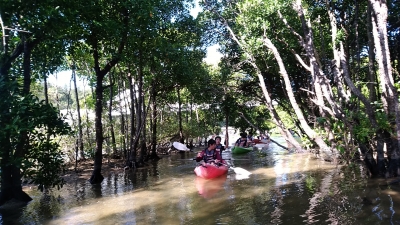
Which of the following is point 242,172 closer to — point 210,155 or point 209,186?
point 210,155

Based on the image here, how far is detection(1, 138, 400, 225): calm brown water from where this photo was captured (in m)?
6.46

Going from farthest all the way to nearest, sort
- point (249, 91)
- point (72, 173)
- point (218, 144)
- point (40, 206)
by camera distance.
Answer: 1. point (249, 91)
2. point (72, 173)
3. point (218, 144)
4. point (40, 206)

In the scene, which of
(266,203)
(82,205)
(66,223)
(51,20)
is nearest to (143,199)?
(82,205)

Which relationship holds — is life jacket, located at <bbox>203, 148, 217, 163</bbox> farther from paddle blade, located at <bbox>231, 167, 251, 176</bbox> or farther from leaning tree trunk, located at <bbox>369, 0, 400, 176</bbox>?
leaning tree trunk, located at <bbox>369, 0, 400, 176</bbox>

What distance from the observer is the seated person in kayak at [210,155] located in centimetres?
1239

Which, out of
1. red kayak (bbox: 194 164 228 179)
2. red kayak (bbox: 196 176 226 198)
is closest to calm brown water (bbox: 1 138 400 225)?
red kayak (bbox: 196 176 226 198)

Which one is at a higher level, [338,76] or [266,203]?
[338,76]

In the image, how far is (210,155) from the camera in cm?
1265

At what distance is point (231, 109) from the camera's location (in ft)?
68.7

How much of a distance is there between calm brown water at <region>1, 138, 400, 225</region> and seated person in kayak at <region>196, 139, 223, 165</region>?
0.87m

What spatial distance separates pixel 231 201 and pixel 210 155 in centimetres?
461

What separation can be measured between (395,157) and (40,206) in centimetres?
974

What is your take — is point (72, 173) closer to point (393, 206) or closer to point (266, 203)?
point (266, 203)

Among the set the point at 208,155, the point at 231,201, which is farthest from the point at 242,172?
the point at 231,201
